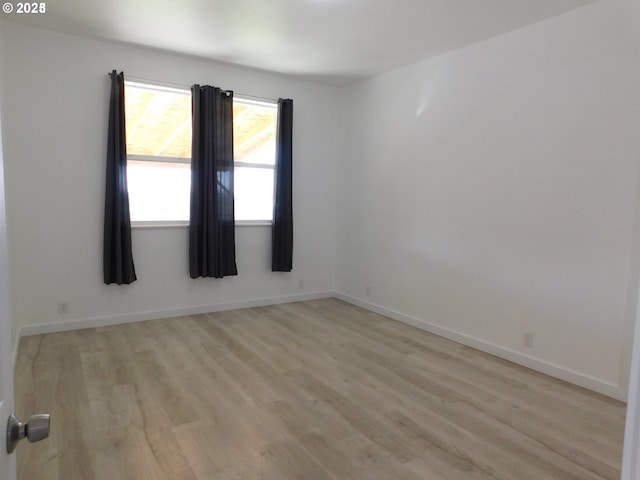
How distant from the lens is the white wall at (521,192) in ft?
8.92

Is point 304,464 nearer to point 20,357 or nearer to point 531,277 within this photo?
point 531,277

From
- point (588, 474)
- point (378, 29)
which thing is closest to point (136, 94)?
point (378, 29)

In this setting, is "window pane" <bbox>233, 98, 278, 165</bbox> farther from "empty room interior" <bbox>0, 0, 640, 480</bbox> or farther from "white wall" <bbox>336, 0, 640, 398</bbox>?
"white wall" <bbox>336, 0, 640, 398</bbox>

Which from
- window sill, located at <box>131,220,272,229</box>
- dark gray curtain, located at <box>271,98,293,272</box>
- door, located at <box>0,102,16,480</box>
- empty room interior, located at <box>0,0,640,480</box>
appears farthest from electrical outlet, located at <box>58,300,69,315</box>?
door, located at <box>0,102,16,480</box>

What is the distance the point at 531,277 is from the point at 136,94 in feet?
13.6

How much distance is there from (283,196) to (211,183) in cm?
92

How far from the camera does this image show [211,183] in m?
4.35

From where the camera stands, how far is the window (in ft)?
A: 13.6

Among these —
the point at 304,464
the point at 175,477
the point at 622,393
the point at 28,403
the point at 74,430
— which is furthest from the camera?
the point at 622,393

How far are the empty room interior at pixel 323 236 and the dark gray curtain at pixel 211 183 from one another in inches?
1.0

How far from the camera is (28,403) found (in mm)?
2453

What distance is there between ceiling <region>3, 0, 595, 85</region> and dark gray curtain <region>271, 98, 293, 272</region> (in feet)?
2.45

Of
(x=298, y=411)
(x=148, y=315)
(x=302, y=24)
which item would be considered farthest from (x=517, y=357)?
(x=148, y=315)

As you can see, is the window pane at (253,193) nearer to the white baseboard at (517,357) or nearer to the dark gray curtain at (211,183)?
the dark gray curtain at (211,183)
